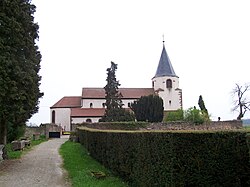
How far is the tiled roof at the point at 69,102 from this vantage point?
3196 inches

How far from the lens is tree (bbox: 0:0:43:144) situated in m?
14.7

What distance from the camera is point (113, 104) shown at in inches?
2303

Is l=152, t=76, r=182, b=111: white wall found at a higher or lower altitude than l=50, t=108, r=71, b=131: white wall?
higher

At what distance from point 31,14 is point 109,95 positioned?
42.4 meters

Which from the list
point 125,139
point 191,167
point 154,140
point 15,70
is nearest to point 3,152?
point 15,70

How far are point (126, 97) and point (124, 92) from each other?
179 centimetres

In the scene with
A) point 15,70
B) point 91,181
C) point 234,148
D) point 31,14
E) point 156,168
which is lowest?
point 91,181

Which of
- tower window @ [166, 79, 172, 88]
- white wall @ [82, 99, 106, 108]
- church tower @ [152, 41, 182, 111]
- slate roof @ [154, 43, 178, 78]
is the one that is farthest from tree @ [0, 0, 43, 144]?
slate roof @ [154, 43, 178, 78]

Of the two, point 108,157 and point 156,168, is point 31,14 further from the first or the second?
point 156,168

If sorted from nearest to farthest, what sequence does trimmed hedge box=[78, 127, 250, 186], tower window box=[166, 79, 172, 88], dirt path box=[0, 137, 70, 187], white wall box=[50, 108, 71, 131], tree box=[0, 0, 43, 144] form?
1. trimmed hedge box=[78, 127, 250, 186]
2. dirt path box=[0, 137, 70, 187]
3. tree box=[0, 0, 43, 144]
4. white wall box=[50, 108, 71, 131]
5. tower window box=[166, 79, 172, 88]

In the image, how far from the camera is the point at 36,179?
1199 cm

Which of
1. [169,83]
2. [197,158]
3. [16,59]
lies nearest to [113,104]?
[169,83]

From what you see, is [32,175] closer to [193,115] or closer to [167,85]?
[193,115]

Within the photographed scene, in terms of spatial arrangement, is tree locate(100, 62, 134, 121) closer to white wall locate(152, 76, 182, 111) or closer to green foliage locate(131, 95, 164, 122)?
green foliage locate(131, 95, 164, 122)
